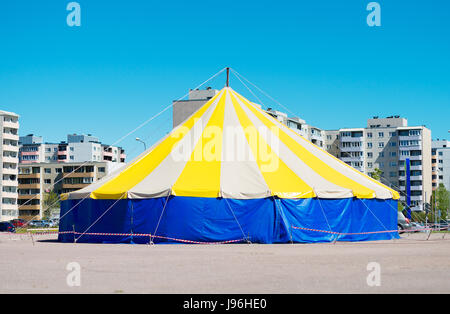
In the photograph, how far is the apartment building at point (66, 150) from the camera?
16125cm

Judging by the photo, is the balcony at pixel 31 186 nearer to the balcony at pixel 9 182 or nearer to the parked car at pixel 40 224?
the balcony at pixel 9 182

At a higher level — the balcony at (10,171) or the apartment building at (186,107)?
the apartment building at (186,107)

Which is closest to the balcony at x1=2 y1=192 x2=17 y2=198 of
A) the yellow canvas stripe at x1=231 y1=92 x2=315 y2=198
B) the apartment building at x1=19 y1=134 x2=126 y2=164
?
the apartment building at x1=19 y1=134 x2=126 y2=164

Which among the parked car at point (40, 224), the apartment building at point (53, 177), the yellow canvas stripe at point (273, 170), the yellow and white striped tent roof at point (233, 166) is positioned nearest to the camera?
the yellow canvas stripe at point (273, 170)

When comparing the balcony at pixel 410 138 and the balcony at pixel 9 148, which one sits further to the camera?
the balcony at pixel 410 138

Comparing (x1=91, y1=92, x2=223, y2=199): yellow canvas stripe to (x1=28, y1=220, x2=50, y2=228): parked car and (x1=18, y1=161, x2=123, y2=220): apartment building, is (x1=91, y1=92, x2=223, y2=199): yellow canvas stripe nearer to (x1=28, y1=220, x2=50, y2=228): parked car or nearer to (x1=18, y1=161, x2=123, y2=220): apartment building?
(x1=28, y1=220, x2=50, y2=228): parked car

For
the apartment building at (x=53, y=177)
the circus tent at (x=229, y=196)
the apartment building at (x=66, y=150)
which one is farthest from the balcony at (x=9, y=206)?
the circus tent at (x=229, y=196)

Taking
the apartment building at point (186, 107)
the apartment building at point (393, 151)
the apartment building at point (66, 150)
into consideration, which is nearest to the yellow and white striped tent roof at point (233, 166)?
the apartment building at point (186, 107)

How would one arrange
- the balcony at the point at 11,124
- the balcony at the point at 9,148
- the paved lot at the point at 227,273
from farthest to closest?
the balcony at the point at 11,124 → the balcony at the point at 9,148 → the paved lot at the point at 227,273

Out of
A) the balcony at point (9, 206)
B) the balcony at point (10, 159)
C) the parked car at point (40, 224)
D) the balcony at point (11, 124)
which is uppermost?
the balcony at point (11, 124)

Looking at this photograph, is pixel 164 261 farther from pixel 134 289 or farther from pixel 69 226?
pixel 69 226

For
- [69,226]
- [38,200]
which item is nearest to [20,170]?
[38,200]

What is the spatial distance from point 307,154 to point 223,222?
19.7 feet

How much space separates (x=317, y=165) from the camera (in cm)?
2739
